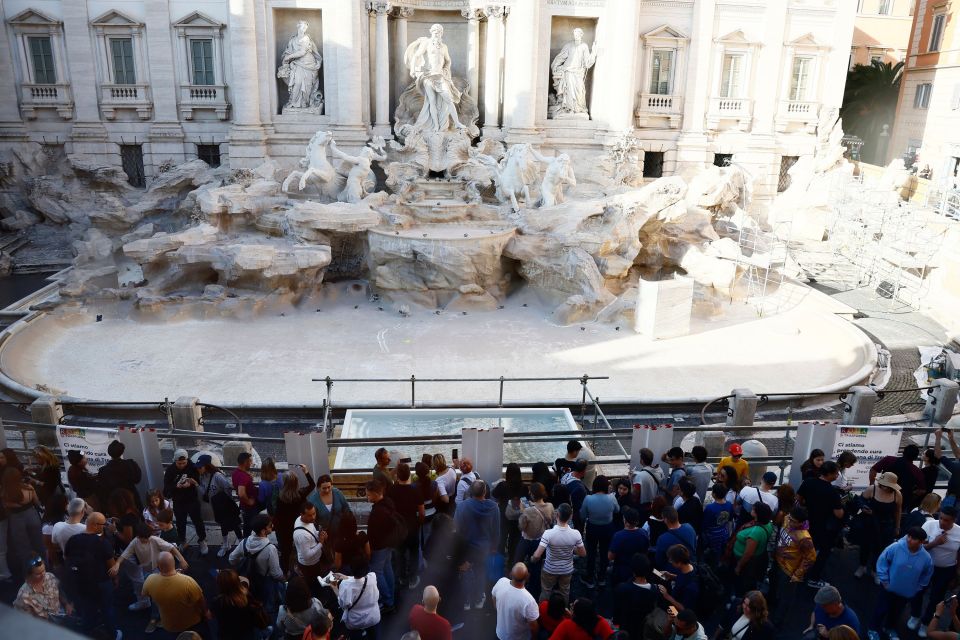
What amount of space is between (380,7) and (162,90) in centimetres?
791

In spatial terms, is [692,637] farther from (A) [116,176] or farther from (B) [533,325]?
(A) [116,176]

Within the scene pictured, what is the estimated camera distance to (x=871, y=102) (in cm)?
3581

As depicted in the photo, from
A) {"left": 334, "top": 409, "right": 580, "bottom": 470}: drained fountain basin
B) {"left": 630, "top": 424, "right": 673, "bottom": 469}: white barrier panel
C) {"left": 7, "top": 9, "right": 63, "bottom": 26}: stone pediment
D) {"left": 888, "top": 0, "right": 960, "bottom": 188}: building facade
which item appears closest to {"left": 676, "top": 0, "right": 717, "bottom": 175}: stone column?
{"left": 888, "top": 0, "right": 960, "bottom": 188}: building facade

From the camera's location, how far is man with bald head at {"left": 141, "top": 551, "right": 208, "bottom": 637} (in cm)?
586

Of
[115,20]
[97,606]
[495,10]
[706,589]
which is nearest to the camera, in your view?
[706,589]

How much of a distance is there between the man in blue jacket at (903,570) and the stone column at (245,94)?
23.0 meters

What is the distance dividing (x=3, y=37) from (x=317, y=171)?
12838 mm

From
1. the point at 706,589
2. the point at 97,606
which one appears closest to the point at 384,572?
the point at 97,606

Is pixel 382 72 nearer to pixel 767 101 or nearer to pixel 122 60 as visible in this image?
pixel 122 60

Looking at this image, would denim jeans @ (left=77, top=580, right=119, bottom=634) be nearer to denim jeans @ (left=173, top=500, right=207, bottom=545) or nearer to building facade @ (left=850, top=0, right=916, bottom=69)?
denim jeans @ (left=173, top=500, right=207, bottom=545)

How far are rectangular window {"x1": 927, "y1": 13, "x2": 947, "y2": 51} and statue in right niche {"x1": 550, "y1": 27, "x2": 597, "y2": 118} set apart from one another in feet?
48.6

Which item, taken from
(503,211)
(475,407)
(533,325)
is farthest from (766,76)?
(475,407)

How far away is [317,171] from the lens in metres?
22.1

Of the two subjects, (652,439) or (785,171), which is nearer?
(652,439)
